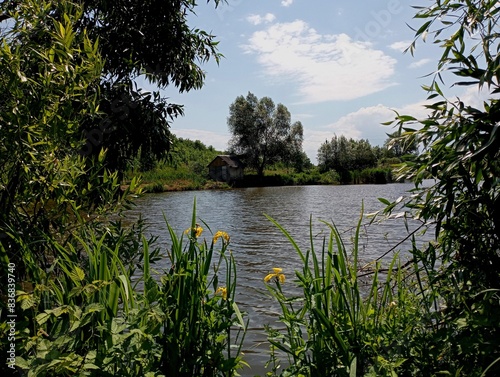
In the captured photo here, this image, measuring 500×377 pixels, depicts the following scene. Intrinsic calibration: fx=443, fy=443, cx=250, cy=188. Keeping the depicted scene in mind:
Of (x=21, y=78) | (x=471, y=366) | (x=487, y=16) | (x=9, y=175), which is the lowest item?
(x=471, y=366)

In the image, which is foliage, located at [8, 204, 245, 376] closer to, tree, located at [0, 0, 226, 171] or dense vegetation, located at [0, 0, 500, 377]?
dense vegetation, located at [0, 0, 500, 377]

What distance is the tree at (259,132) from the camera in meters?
58.4

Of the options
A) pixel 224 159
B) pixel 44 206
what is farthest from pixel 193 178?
pixel 44 206

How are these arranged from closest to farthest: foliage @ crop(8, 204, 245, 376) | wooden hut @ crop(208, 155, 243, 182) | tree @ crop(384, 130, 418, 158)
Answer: foliage @ crop(8, 204, 245, 376)
tree @ crop(384, 130, 418, 158)
wooden hut @ crop(208, 155, 243, 182)

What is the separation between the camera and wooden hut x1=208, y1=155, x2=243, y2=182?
54844mm

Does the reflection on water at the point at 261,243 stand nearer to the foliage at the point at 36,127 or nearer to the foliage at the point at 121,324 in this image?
the foliage at the point at 121,324

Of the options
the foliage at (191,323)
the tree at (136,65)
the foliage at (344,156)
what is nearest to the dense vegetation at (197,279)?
the foliage at (191,323)

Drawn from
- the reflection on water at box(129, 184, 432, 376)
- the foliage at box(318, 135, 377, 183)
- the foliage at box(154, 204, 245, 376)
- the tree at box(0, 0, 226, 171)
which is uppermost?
the foliage at box(318, 135, 377, 183)

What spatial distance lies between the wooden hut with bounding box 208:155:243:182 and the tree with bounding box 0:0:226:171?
4927 cm

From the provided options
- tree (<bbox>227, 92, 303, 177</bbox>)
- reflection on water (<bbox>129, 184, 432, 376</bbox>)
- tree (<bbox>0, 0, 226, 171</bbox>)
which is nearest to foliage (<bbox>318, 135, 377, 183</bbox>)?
tree (<bbox>227, 92, 303, 177</bbox>)

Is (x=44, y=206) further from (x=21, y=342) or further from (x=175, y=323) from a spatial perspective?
(x=175, y=323)

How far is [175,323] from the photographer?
7.06 ft

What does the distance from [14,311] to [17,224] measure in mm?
589

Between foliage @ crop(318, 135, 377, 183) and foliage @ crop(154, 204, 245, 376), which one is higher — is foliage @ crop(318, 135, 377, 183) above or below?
above
